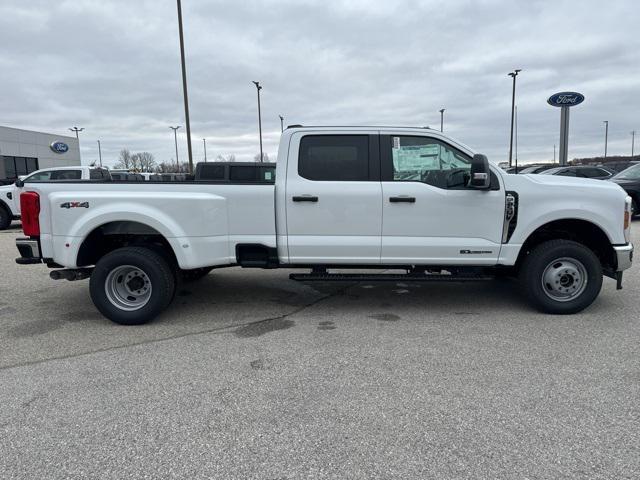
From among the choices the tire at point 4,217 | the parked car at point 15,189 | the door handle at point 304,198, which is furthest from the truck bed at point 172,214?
the tire at point 4,217

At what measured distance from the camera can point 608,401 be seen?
3.21 m

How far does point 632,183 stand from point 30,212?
14.4 metres

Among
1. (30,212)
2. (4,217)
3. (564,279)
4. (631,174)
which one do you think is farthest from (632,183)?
(4,217)

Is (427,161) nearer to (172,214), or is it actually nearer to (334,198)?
(334,198)

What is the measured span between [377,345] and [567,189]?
104 inches

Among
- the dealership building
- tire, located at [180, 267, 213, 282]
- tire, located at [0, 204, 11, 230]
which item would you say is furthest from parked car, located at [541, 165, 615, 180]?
the dealership building

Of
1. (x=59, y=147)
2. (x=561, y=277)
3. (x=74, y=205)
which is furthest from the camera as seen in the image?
(x=59, y=147)

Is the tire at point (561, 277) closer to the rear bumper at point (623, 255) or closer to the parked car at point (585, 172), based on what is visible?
the rear bumper at point (623, 255)

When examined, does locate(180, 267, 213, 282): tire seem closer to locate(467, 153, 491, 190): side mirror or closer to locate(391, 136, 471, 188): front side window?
locate(391, 136, 471, 188): front side window

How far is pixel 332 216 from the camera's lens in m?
4.92

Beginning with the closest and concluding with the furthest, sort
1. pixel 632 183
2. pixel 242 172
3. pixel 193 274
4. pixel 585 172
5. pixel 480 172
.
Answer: pixel 480 172 → pixel 193 274 → pixel 242 172 → pixel 632 183 → pixel 585 172

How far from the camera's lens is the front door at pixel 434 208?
4875 mm

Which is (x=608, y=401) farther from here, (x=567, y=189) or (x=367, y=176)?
(x=367, y=176)

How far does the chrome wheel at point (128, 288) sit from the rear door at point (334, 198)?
63.7 inches
